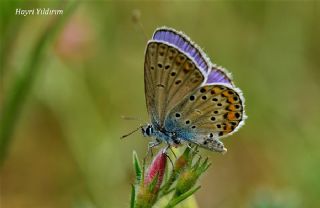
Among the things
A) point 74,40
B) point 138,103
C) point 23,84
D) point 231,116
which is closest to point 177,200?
point 231,116

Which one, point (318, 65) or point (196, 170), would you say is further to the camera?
point (318, 65)

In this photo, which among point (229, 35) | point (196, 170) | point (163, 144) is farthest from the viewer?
point (229, 35)

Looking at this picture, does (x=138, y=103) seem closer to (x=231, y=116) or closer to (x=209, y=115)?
(x=209, y=115)

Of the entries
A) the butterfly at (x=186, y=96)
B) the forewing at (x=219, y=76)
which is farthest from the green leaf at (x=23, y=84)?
the forewing at (x=219, y=76)

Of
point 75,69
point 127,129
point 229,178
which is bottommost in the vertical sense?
point 229,178

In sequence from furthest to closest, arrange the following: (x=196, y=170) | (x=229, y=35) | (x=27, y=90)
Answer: (x=229, y=35), (x=27, y=90), (x=196, y=170)

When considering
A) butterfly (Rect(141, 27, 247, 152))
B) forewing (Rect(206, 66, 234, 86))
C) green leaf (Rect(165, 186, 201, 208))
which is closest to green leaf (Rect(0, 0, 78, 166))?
butterfly (Rect(141, 27, 247, 152))

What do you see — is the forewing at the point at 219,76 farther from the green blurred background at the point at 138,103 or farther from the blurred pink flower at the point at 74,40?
the blurred pink flower at the point at 74,40

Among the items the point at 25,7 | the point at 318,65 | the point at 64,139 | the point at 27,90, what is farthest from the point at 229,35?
the point at 27,90

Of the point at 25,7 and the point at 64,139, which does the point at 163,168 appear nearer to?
the point at 25,7
